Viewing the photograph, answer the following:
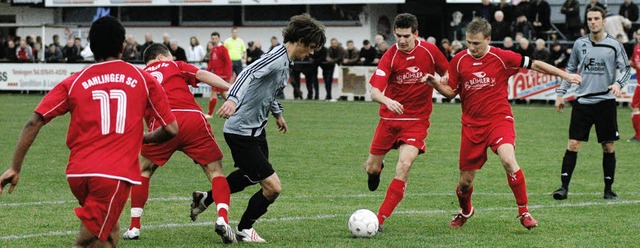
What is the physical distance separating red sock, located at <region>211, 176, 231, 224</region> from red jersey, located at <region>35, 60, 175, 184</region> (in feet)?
8.54

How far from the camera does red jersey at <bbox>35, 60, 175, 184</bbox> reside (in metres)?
6.19

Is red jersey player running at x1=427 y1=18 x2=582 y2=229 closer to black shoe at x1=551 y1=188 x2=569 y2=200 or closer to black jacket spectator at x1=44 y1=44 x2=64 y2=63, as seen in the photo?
black shoe at x1=551 y1=188 x2=569 y2=200

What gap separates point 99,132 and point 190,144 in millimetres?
3003

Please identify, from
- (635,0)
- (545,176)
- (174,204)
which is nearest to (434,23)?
(635,0)

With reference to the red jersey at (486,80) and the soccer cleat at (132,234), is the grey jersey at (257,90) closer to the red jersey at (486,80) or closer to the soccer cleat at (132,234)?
the soccer cleat at (132,234)

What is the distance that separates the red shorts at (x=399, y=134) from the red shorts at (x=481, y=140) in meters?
0.40

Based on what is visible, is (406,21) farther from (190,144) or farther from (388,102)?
(190,144)

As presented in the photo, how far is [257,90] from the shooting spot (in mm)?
8773

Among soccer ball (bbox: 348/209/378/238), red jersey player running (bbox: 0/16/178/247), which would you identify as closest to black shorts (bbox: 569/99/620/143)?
soccer ball (bbox: 348/209/378/238)

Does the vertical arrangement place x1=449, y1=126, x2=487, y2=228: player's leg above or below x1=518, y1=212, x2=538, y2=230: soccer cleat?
above

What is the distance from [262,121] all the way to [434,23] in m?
32.8

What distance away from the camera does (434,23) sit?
41250mm

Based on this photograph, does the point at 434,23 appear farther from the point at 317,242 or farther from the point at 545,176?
the point at 317,242

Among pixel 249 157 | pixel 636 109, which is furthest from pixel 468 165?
pixel 636 109
